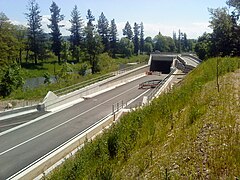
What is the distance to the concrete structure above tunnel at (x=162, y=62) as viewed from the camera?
6334 cm

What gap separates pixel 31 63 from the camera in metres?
72.5

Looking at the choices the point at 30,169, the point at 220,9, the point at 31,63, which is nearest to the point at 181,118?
the point at 30,169

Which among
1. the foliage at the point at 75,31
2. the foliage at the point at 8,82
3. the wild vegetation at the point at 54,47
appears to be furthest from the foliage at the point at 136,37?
the foliage at the point at 8,82

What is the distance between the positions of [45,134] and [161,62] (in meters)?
51.6

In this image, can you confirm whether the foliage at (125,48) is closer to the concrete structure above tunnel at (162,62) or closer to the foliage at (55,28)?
the foliage at (55,28)

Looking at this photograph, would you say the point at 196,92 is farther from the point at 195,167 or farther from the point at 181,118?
the point at 195,167

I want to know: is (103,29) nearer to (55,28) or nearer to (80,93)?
(55,28)

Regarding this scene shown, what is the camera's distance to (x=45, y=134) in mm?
17016

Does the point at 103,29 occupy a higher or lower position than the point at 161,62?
higher

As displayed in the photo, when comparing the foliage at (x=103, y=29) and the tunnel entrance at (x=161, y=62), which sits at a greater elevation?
the foliage at (x=103, y=29)

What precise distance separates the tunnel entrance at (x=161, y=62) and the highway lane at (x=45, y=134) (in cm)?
3840

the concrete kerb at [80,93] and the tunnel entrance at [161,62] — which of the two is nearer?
the concrete kerb at [80,93]

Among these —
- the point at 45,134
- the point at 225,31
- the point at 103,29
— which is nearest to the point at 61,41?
the point at 103,29

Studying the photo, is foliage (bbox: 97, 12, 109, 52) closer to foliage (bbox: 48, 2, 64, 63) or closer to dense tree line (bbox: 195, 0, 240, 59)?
foliage (bbox: 48, 2, 64, 63)
